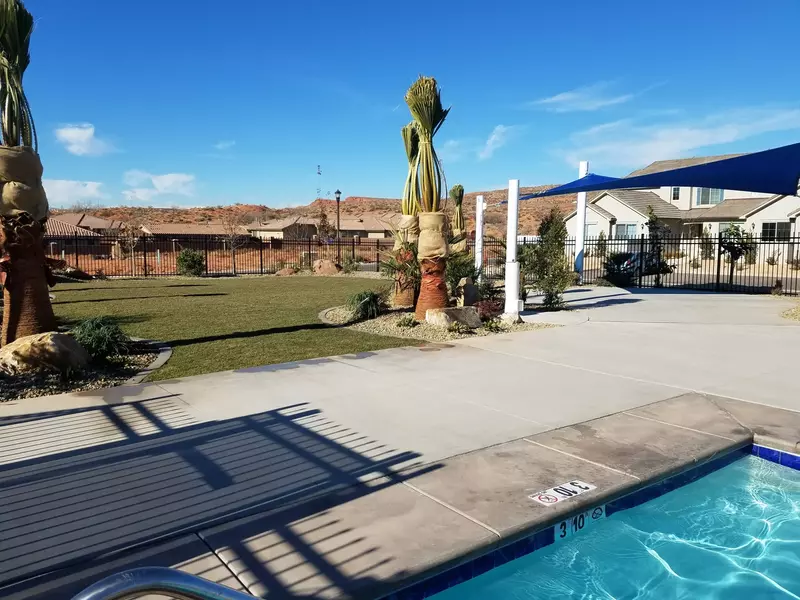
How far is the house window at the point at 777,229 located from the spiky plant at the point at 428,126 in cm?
2576

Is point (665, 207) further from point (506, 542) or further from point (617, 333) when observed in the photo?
point (506, 542)

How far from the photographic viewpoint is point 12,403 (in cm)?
646

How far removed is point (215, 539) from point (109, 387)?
4327mm

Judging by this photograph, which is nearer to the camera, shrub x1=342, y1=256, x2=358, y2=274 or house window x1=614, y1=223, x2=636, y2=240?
shrub x1=342, y1=256, x2=358, y2=274

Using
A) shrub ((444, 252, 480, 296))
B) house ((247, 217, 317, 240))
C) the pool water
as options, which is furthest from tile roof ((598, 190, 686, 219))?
house ((247, 217, 317, 240))

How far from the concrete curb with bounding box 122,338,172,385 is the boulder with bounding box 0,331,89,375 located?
0.69 meters

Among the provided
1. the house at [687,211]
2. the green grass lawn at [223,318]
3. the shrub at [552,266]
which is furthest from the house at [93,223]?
the shrub at [552,266]

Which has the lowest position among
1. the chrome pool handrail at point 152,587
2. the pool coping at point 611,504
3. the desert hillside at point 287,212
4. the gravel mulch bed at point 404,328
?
the pool coping at point 611,504

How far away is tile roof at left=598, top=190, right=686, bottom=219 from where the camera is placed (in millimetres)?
36562

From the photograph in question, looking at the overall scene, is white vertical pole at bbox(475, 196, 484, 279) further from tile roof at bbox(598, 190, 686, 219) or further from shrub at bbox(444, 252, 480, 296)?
tile roof at bbox(598, 190, 686, 219)

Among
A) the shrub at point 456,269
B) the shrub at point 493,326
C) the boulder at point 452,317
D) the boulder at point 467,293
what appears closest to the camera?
the boulder at point 452,317

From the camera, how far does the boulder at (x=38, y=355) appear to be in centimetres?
712

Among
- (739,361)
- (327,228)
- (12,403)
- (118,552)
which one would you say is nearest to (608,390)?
(739,361)

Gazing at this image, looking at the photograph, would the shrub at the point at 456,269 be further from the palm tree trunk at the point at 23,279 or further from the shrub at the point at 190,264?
the shrub at the point at 190,264
